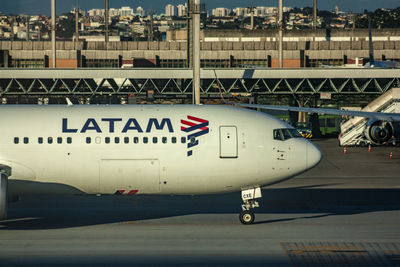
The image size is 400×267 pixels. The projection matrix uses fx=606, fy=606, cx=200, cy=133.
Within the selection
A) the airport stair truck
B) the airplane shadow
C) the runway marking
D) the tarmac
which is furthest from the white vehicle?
the airport stair truck

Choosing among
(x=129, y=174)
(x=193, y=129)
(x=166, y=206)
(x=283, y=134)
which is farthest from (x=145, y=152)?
(x=283, y=134)

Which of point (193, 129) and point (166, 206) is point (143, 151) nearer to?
point (193, 129)

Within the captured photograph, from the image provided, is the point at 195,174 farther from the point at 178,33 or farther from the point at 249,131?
the point at 178,33

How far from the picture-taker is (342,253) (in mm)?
19109

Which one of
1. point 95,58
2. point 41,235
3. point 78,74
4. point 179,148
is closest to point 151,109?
point 179,148

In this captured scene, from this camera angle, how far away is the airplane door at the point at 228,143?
2242 centimetres

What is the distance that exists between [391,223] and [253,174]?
5.76m

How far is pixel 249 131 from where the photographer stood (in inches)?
892

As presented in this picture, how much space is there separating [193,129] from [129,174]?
288 centimetres

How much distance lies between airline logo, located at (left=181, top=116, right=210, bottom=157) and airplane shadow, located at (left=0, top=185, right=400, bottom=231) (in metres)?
3.49

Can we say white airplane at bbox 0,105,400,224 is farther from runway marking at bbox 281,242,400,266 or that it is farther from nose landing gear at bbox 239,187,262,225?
runway marking at bbox 281,242,400,266

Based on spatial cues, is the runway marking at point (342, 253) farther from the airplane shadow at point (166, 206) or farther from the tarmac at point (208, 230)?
the airplane shadow at point (166, 206)

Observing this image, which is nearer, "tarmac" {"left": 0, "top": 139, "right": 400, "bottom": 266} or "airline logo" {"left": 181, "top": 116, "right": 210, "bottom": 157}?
"tarmac" {"left": 0, "top": 139, "right": 400, "bottom": 266}

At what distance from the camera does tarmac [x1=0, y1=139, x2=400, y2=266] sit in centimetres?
1866
